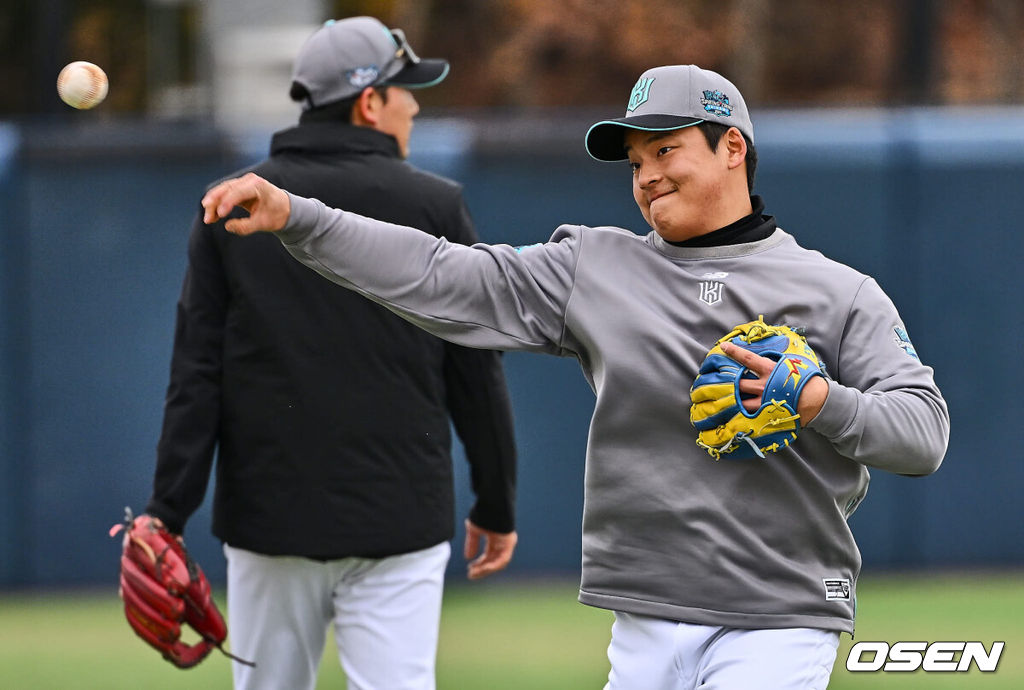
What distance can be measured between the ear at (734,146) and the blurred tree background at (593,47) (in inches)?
198

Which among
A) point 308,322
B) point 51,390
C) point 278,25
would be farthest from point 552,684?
point 278,25

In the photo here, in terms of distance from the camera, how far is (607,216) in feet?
25.3

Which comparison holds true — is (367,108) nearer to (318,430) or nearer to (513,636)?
(318,430)

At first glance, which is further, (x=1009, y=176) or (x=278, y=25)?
(x=278, y=25)

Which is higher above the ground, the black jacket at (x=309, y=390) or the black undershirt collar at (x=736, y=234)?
the black undershirt collar at (x=736, y=234)

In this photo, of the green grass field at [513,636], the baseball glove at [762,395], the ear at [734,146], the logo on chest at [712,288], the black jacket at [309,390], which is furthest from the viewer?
the green grass field at [513,636]

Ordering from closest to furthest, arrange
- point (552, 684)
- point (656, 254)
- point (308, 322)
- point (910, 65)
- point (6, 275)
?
point (656, 254) → point (308, 322) → point (552, 684) → point (6, 275) → point (910, 65)

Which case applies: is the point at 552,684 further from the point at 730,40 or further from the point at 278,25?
the point at 730,40

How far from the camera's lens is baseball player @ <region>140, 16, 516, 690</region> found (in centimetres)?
388

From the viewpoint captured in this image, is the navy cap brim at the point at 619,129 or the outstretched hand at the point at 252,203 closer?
the outstretched hand at the point at 252,203

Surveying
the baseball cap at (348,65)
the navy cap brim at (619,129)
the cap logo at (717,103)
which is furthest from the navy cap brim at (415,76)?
the cap logo at (717,103)

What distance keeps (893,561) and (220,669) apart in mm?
3422

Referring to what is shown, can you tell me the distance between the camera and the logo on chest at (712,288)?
118 inches

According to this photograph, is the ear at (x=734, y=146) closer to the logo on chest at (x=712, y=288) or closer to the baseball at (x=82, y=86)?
the logo on chest at (x=712, y=288)
